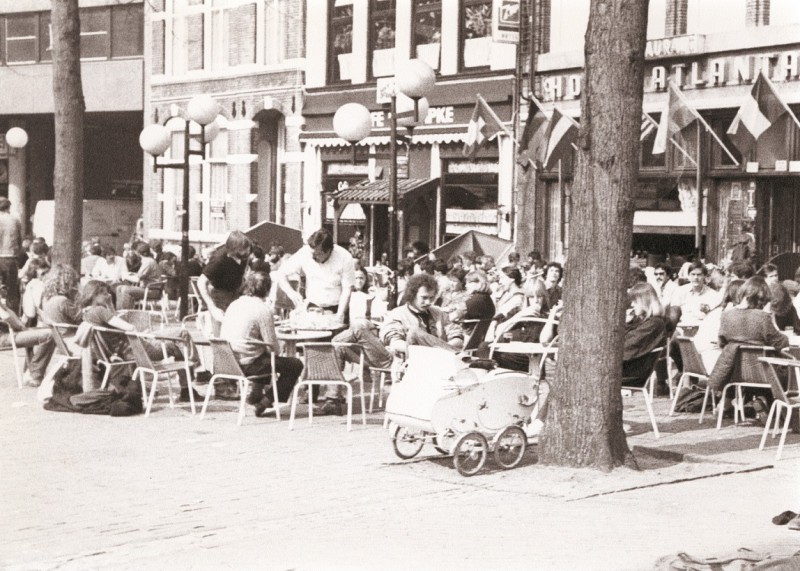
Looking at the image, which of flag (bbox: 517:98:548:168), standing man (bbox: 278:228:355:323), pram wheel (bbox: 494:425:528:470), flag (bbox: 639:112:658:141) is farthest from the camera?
flag (bbox: 517:98:548:168)

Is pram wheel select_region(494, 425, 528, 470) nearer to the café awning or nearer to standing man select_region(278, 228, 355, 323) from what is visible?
standing man select_region(278, 228, 355, 323)

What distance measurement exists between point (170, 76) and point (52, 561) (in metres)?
29.7

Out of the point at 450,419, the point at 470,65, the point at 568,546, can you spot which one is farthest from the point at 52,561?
the point at 470,65

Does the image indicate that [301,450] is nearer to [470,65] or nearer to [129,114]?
[470,65]

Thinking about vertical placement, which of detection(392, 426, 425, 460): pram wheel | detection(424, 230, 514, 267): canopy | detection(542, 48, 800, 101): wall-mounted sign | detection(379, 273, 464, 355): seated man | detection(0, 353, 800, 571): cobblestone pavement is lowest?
detection(0, 353, 800, 571): cobblestone pavement

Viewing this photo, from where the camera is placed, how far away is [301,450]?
35.8ft

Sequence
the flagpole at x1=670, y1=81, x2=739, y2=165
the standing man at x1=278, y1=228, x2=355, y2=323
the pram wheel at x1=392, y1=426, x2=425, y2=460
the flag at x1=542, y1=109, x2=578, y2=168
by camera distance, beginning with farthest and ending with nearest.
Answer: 1. the flag at x1=542, y1=109, x2=578, y2=168
2. the flagpole at x1=670, y1=81, x2=739, y2=165
3. the standing man at x1=278, y1=228, x2=355, y2=323
4. the pram wheel at x1=392, y1=426, x2=425, y2=460

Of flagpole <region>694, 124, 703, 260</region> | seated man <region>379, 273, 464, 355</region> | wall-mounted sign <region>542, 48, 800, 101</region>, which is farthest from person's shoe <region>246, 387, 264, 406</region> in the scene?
wall-mounted sign <region>542, 48, 800, 101</region>

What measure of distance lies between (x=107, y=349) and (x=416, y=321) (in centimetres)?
325

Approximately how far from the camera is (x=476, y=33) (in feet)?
87.6

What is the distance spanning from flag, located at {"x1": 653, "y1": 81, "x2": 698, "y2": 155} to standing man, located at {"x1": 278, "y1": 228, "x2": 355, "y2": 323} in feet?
30.6

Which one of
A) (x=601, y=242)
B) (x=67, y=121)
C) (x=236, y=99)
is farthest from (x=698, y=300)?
(x=236, y=99)

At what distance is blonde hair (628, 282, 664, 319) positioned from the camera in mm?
11805

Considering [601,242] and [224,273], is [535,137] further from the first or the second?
[601,242]
